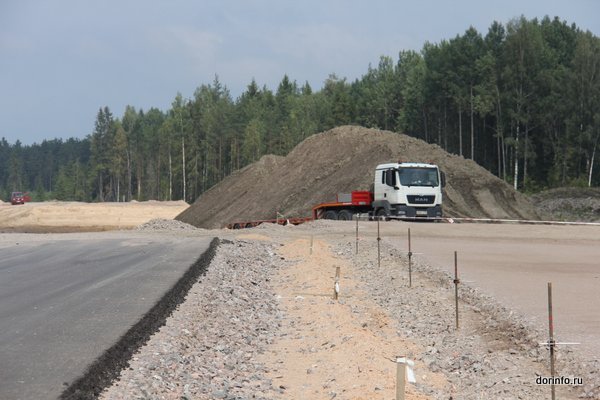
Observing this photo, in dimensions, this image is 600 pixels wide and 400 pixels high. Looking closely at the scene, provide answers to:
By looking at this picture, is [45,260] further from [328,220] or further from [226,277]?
[328,220]

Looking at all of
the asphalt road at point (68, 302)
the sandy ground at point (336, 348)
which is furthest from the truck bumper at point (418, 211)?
the sandy ground at point (336, 348)

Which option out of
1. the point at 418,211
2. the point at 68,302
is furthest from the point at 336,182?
the point at 68,302

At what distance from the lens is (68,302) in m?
14.3

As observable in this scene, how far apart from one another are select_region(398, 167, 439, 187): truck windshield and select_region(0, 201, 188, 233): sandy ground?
3757cm

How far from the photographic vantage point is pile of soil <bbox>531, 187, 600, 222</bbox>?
51812 mm

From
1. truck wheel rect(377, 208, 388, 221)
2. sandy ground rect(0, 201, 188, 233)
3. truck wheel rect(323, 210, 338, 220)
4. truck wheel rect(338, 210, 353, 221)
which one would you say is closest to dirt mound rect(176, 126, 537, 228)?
truck wheel rect(323, 210, 338, 220)

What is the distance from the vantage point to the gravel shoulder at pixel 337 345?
9422 millimetres

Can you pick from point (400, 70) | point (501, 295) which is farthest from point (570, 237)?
point (400, 70)

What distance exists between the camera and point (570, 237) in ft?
103

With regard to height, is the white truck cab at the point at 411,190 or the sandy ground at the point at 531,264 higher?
the white truck cab at the point at 411,190

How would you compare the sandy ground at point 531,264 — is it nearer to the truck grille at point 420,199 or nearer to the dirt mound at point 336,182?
the truck grille at point 420,199

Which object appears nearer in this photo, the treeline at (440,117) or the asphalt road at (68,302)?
the asphalt road at (68,302)

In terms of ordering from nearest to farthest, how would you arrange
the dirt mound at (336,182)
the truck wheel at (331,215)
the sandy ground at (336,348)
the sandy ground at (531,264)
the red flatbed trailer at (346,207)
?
the sandy ground at (336,348) < the sandy ground at (531,264) < the red flatbed trailer at (346,207) < the truck wheel at (331,215) < the dirt mound at (336,182)

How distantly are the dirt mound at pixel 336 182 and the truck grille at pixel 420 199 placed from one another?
731 centimetres
